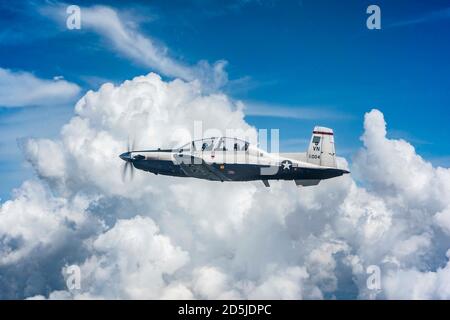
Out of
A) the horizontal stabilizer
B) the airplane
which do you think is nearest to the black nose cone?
the airplane

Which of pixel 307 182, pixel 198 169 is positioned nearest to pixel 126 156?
pixel 198 169

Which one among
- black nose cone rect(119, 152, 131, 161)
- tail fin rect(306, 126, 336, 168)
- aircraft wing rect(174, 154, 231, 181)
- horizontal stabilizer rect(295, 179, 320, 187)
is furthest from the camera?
black nose cone rect(119, 152, 131, 161)

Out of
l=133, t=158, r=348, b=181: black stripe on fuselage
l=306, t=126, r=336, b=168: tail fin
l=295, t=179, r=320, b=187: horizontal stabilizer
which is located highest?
l=306, t=126, r=336, b=168: tail fin

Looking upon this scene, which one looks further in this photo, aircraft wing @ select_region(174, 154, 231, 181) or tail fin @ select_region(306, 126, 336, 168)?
tail fin @ select_region(306, 126, 336, 168)

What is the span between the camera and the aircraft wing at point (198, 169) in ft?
140

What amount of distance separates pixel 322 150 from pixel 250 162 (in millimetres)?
9078

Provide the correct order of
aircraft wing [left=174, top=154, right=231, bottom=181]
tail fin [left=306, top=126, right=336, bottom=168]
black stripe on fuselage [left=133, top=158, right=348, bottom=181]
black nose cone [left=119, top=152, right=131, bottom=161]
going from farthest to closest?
black nose cone [left=119, top=152, right=131, bottom=161], tail fin [left=306, top=126, right=336, bottom=168], black stripe on fuselage [left=133, top=158, right=348, bottom=181], aircraft wing [left=174, top=154, right=231, bottom=181]

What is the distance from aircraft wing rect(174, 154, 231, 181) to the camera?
4267cm

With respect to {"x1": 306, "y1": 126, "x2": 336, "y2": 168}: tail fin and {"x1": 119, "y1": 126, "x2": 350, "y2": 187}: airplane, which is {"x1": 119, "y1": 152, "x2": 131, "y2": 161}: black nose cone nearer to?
{"x1": 119, "y1": 126, "x2": 350, "y2": 187}: airplane

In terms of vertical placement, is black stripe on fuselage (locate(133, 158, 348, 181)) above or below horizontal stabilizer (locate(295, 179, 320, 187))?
above
